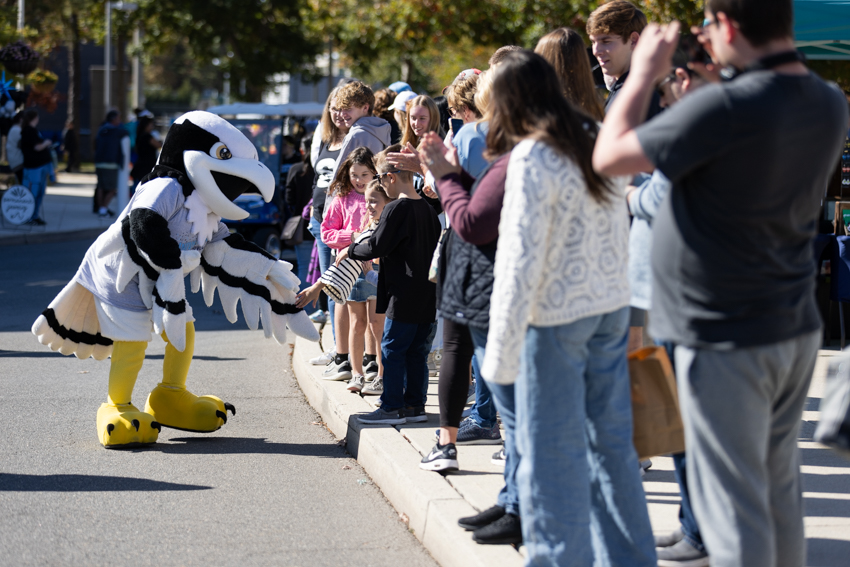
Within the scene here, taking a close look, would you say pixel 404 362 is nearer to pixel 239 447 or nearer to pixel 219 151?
pixel 239 447

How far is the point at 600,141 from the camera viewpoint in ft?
8.95

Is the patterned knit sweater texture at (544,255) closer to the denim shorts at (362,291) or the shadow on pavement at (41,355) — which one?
the denim shorts at (362,291)

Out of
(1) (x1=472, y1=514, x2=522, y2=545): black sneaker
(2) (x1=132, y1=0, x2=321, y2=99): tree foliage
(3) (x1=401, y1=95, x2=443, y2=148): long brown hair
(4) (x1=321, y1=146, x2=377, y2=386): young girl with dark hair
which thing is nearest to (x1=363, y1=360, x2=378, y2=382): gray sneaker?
(4) (x1=321, y1=146, x2=377, y2=386): young girl with dark hair

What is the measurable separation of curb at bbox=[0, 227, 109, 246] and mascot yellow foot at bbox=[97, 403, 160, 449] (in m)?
11.1

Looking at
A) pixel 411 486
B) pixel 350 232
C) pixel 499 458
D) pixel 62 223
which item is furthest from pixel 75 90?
pixel 411 486

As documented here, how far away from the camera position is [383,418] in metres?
5.50

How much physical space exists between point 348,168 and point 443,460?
2.43 meters

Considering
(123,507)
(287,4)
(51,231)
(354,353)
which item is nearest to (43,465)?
(123,507)

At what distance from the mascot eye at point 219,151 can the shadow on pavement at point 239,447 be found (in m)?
1.66

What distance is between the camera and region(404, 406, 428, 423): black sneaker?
5.55 metres

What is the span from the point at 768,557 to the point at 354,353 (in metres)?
3.81

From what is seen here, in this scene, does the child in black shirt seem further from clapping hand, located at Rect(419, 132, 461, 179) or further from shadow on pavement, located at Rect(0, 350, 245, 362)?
shadow on pavement, located at Rect(0, 350, 245, 362)

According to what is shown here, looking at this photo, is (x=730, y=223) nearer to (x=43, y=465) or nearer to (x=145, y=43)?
(x=43, y=465)

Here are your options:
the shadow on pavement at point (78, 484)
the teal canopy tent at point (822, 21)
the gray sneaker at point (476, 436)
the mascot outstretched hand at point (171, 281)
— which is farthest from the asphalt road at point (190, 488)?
the teal canopy tent at point (822, 21)
